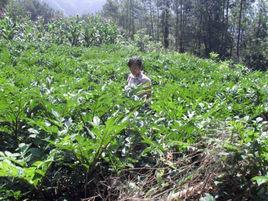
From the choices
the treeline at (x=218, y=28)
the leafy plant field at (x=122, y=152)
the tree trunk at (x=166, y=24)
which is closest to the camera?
the leafy plant field at (x=122, y=152)

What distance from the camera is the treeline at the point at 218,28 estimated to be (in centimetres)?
4975

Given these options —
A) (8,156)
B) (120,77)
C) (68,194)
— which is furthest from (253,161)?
(120,77)

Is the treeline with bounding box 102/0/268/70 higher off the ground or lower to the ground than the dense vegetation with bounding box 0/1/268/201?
lower

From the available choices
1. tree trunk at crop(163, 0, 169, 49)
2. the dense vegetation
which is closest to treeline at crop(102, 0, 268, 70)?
tree trunk at crop(163, 0, 169, 49)

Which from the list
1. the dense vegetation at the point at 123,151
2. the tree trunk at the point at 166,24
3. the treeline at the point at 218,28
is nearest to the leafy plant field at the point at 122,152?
the dense vegetation at the point at 123,151

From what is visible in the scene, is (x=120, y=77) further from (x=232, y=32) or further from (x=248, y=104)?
(x=232, y=32)

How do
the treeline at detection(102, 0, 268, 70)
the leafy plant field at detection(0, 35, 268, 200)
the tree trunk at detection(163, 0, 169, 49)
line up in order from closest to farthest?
the leafy plant field at detection(0, 35, 268, 200)
the treeline at detection(102, 0, 268, 70)
the tree trunk at detection(163, 0, 169, 49)

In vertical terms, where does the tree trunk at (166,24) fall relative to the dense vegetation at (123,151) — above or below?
below

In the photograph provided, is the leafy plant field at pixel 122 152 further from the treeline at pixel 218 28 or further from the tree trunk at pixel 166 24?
the tree trunk at pixel 166 24

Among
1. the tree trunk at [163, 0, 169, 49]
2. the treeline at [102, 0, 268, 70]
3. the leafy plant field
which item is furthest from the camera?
the tree trunk at [163, 0, 169, 49]

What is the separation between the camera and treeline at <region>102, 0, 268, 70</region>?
163ft

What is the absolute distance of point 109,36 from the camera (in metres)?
25.7

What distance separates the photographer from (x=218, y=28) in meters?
50.7

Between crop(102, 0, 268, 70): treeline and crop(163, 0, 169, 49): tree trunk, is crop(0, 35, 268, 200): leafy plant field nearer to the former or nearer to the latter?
crop(102, 0, 268, 70): treeline
